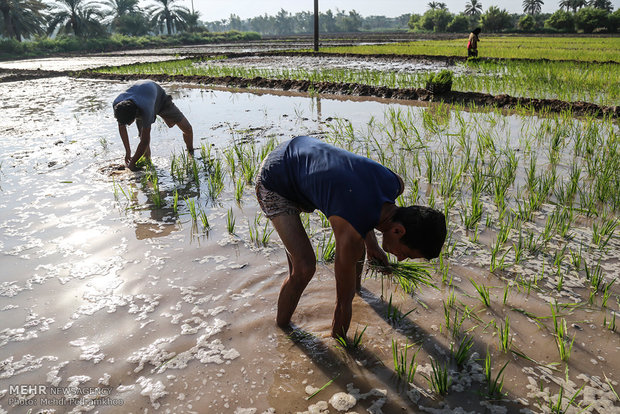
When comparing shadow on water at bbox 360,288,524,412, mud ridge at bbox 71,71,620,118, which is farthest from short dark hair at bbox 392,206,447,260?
mud ridge at bbox 71,71,620,118

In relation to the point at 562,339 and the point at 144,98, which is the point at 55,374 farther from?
the point at 144,98

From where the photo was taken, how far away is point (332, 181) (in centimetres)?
158

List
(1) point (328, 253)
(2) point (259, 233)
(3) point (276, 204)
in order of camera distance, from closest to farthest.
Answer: (3) point (276, 204) < (1) point (328, 253) < (2) point (259, 233)

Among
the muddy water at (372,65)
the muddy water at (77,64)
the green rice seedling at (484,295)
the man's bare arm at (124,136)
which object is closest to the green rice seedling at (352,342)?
the green rice seedling at (484,295)

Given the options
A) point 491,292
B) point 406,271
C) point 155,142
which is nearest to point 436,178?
point 491,292

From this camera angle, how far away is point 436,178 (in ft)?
12.7

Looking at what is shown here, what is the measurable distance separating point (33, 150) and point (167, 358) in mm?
4825

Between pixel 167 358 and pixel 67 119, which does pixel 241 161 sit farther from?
pixel 67 119

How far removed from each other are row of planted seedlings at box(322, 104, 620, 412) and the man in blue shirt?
0.41 metres

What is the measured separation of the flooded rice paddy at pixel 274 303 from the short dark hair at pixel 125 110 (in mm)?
579

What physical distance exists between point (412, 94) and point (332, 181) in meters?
7.00

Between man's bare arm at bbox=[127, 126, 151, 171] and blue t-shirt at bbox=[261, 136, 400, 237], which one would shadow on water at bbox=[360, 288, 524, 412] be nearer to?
blue t-shirt at bbox=[261, 136, 400, 237]

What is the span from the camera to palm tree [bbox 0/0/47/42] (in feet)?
95.2

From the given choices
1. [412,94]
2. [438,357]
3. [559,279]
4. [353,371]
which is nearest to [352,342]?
[353,371]
